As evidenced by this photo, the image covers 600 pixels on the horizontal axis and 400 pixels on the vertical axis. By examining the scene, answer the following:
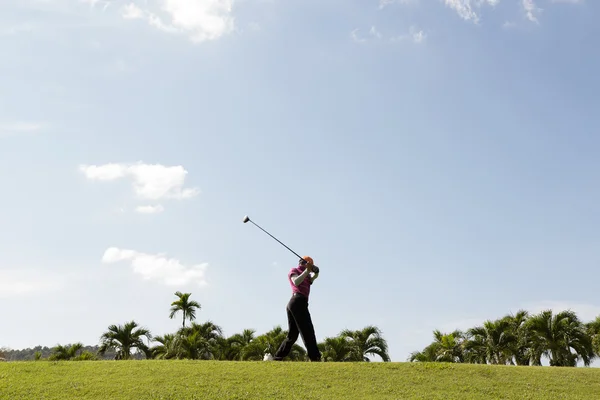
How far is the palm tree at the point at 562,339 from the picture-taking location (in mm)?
36375

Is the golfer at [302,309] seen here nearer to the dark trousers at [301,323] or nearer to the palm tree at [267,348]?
the dark trousers at [301,323]

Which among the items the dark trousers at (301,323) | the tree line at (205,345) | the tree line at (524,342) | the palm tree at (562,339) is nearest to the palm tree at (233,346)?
the tree line at (205,345)

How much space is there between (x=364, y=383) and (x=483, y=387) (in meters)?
3.14

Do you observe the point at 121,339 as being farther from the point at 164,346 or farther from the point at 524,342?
the point at 524,342

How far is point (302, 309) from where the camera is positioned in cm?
1723

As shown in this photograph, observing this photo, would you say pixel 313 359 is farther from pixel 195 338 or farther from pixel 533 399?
pixel 195 338

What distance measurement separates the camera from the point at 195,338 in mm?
42406

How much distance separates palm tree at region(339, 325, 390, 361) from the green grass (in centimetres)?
2348

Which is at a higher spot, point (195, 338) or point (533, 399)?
point (195, 338)

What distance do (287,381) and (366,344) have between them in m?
26.9

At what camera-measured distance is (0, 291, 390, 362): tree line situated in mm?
40875

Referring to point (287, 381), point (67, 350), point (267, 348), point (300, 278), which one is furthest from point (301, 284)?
point (67, 350)

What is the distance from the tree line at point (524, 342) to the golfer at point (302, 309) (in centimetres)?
2510

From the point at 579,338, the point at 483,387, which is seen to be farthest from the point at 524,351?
the point at 483,387
